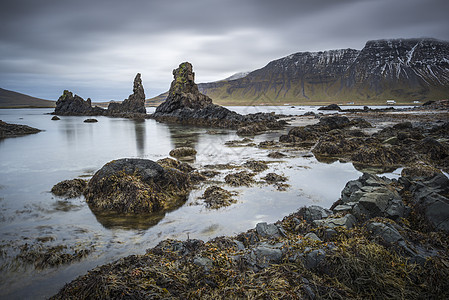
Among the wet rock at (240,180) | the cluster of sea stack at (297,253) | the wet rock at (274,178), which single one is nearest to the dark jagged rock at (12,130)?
the cluster of sea stack at (297,253)

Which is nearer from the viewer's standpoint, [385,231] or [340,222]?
[385,231]

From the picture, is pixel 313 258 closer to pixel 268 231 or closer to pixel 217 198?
pixel 268 231

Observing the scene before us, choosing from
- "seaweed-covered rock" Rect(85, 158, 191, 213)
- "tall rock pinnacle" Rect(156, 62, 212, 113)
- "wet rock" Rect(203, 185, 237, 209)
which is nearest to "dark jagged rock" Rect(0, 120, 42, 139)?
"seaweed-covered rock" Rect(85, 158, 191, 213)

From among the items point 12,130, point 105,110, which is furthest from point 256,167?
point 105,110

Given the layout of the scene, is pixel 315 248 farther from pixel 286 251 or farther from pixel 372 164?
pixel 372 164

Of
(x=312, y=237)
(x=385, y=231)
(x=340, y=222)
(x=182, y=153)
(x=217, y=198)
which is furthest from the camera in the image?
(x=182, y=153)

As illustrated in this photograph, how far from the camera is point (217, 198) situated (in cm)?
692

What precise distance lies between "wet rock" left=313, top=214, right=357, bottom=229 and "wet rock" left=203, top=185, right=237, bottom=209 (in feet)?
9.00

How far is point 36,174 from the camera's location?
1041cm

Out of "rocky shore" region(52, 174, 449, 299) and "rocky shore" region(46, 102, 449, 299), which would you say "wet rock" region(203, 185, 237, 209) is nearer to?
"rocky shore" region(46, 102, 449, 299)

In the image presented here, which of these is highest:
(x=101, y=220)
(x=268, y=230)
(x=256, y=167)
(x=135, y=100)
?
(x=135, y=100)

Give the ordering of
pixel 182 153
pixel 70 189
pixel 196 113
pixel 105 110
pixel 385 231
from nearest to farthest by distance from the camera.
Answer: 1. pixel 385 231
2. pixel 70 189
3. pixel 182 153
4. pixel 196 113
5. pixel 105 110

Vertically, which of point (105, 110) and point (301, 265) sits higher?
point (105, 110)

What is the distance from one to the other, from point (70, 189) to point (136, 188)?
2.69 meters
